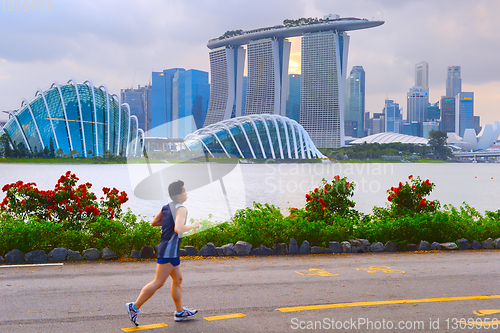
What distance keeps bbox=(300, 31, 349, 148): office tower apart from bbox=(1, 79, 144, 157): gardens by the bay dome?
94.5 meters

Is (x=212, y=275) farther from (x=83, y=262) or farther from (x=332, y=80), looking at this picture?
(x=332, y=80)

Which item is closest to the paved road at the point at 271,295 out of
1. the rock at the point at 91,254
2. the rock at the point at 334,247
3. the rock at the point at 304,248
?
the rock at the point at 91,254

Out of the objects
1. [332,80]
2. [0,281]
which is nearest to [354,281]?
[0,281]

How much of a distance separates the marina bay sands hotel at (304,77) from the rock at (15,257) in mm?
170526

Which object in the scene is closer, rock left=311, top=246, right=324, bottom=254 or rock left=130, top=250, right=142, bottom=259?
rock left=130, top=250, right=142, bottom=259

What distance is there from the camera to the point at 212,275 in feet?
24.9

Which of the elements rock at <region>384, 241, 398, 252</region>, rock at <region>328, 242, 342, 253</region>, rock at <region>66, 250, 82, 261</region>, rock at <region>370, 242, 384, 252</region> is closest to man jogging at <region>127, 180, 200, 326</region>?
rock at <region>66, 250, 82, 261</region>

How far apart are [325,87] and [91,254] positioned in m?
177

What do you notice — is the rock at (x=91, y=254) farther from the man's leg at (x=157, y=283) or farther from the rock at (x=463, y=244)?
the rock at (x=463, y=244)

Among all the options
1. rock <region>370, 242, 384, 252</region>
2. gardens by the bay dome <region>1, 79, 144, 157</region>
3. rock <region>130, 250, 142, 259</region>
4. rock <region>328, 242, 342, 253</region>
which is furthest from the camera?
gardens by the bay dome <region>1, 79, 144, 157</region>

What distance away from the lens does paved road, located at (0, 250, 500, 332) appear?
5.21m

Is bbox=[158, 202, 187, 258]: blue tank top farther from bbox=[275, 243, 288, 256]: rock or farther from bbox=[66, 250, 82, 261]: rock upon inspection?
bbox=[275, 243, 288, 256]: rock

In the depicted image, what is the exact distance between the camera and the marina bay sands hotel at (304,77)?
17850cm

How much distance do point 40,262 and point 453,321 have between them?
22.7 ft
